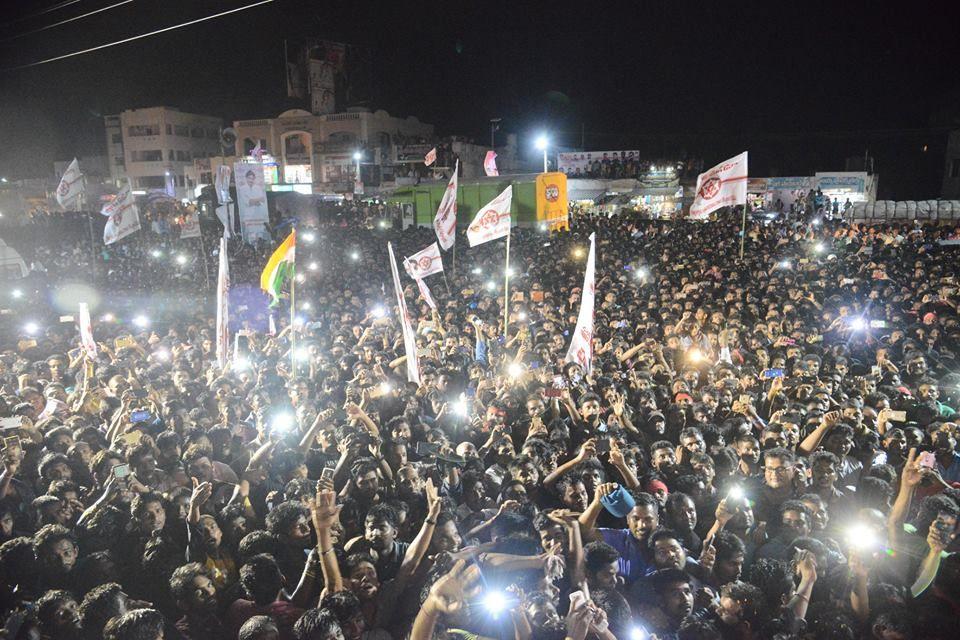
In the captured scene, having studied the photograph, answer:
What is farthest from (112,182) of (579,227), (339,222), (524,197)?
(579,227)

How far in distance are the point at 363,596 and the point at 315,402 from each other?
12.5 feet

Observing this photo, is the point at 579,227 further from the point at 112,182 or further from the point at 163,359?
the point at 112,182

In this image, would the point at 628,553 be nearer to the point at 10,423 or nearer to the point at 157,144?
the point at 10,423

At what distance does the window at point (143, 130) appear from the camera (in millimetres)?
49375

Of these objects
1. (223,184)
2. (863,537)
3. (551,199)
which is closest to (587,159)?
(551,199)

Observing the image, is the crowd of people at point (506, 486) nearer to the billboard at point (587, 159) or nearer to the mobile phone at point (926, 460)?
the mobile phone at point (926, 460)

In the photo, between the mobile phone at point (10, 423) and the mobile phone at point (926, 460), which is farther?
the mobile phone at point (10, 423)

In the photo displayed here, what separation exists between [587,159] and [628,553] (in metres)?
31.4

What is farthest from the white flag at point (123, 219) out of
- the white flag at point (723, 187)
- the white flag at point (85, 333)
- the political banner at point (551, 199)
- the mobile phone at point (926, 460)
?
the mobile phone at point (926, 460)

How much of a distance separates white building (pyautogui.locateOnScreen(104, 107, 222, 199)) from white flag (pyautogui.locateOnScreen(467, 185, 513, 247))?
4523 cm

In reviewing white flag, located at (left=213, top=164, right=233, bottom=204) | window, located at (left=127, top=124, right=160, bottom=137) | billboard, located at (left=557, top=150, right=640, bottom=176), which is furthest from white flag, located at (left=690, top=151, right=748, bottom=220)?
window, located at (left=127, top=124, right=160, bottom=137)

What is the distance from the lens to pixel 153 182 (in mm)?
50250

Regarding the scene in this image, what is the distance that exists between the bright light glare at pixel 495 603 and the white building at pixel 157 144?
52.2m

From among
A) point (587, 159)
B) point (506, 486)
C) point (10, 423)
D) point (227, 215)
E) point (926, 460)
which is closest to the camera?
point (926, 460)
